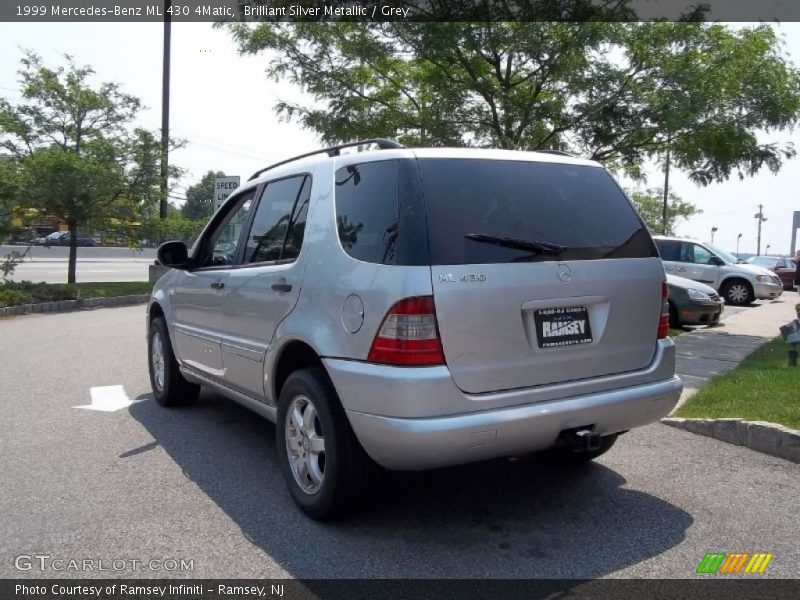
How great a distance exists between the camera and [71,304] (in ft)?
51.0

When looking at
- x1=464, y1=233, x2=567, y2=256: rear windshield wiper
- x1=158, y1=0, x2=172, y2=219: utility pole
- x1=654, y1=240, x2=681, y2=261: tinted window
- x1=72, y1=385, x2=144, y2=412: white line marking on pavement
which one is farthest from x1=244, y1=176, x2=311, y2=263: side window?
x1=158, y1=0, x2=172, y2=219: utility pole

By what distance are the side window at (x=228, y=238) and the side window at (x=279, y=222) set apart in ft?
0.74

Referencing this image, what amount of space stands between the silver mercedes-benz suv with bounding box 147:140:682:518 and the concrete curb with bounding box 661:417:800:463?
1479 mm

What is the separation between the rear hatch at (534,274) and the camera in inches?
129

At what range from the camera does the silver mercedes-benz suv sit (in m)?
3.22

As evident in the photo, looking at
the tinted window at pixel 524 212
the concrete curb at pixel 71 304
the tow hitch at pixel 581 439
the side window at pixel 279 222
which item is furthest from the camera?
the concrete curb at pixel 71 304

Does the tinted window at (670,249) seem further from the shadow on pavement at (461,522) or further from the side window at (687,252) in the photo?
the shadow on pavement at (461,522)

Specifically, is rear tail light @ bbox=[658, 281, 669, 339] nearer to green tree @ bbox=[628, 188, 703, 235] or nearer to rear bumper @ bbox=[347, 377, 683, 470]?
rear bumper @ bbox=[347, 377, 683, 470]

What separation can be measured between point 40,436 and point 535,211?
4.19 meters

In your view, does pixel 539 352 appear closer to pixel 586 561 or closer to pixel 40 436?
pixel 586 561

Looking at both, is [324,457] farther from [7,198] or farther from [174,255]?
[7,198]

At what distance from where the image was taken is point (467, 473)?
14.9 feet

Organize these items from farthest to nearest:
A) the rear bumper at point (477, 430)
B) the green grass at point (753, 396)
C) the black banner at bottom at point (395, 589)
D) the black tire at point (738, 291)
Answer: the black tire at point (738, 291)
the green grass at point (753, 396)
the rear bumper at point (477, 430)
the black banner at bottom at point (395, 589)

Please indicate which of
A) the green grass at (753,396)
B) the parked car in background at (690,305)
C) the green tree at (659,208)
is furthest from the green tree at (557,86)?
the green tree at (659,208)
